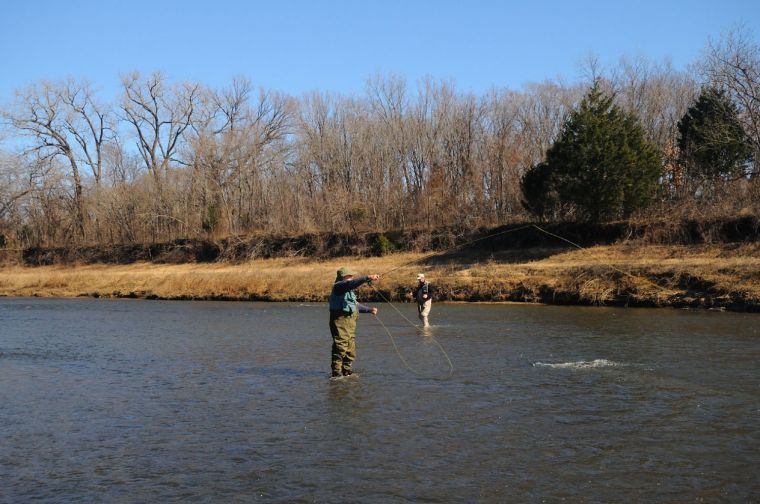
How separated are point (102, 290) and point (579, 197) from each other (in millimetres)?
28344

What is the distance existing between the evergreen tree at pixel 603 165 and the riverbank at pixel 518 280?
2750 millimetres

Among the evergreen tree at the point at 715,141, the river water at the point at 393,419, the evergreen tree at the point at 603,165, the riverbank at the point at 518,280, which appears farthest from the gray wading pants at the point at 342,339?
the evergreen tree at the point at 715,141

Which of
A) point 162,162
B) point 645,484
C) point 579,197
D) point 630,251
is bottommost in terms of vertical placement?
point 645,484

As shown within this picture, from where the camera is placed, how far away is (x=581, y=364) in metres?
14.8

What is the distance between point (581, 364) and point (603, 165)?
2522cm

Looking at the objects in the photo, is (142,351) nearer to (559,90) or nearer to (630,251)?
(630,251)

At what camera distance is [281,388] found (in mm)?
12938

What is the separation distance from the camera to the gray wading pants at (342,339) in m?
13.4

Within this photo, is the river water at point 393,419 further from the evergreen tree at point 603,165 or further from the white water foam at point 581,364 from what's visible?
the evergreen tree at point 603,165

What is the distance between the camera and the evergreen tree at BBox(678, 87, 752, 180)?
40.1 meters

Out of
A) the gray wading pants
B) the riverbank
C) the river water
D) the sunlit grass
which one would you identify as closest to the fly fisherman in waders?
the gray wading pants

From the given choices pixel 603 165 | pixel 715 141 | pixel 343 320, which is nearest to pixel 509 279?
pixel 603 165

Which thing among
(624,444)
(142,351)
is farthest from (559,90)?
(624,444)

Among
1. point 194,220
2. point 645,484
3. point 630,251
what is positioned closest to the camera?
point 645,484
